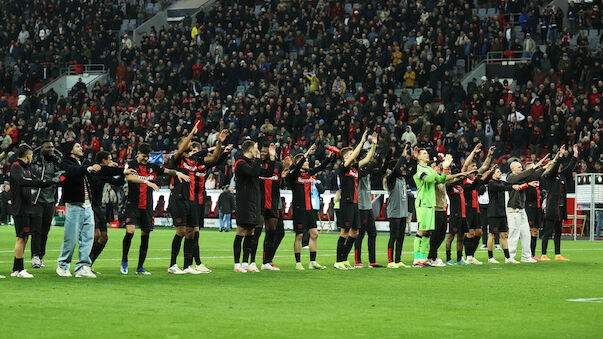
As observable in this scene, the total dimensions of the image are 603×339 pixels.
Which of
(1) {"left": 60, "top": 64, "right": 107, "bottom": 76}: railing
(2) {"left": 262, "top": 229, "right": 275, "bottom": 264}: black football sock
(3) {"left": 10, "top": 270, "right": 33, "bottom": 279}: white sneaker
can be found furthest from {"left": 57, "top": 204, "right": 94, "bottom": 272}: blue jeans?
(1) {"left": 60, "top": 64, "right": 107, "bottom": 76}: railing

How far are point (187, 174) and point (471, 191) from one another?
6714 millimetres

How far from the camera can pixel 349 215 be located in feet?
59.6

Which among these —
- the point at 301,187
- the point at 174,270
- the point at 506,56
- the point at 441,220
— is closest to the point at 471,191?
the point at 441,220

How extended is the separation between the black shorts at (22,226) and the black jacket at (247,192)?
11.8ft

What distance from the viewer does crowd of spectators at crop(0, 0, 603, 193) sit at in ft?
119

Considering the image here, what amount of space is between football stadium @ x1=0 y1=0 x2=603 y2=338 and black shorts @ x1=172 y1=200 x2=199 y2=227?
39 mm

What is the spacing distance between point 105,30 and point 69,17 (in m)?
3.56

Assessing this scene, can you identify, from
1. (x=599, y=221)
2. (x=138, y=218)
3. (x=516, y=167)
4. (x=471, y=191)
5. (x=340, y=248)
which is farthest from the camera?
(x=599, y=221)

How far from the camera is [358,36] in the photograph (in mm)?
44406

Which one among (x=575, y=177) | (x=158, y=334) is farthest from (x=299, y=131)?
(x=158, y=334)

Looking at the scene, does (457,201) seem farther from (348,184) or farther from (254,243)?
(254,243)

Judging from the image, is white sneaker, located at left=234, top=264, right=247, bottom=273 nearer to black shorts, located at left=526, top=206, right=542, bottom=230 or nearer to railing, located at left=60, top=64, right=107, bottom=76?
black shorts, located at left=526, top=206, right=542, bottom=230

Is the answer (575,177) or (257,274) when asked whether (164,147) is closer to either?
(575,177)

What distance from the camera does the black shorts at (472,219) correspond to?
801 inches
